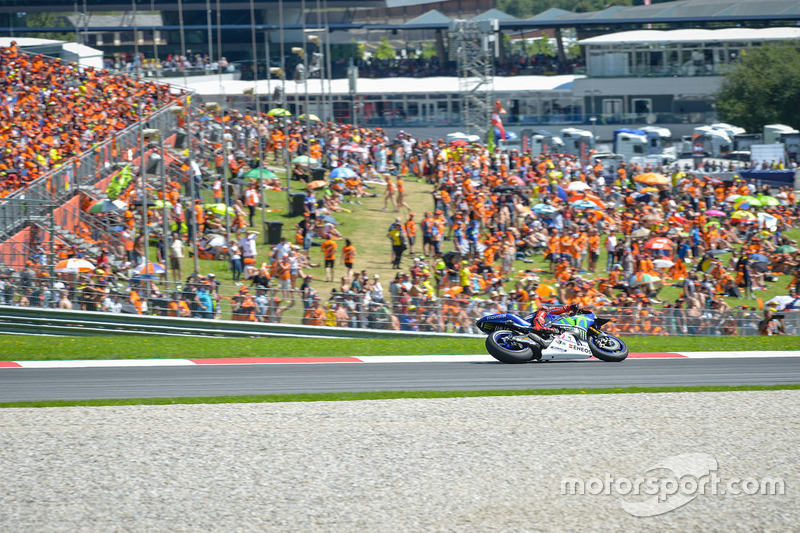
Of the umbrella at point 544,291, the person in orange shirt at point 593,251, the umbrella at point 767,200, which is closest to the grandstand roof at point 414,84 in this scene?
the umbrella at point 767,200

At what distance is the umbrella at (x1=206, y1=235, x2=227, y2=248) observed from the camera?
23.7 meters

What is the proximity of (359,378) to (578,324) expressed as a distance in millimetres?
3230

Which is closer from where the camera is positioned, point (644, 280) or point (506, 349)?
point (506, 349)

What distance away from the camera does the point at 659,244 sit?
939 inches

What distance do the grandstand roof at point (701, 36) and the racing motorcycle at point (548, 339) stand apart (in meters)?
42.2

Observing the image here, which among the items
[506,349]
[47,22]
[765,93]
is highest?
[47,22]

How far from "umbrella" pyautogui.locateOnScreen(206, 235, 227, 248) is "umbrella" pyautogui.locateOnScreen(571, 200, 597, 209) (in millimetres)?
10108

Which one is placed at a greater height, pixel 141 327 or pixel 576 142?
pixel 576 142

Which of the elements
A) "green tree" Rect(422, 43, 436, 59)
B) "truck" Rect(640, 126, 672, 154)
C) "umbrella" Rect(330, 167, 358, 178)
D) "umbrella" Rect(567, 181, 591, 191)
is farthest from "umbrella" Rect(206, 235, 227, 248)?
"green tree" Rect(422, 43, 436, 59)

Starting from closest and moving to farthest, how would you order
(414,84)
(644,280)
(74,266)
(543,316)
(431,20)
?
(543,316) → (74,266) → (644,280) → (414,84) → (431,20)

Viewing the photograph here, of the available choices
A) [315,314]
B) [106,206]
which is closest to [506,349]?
[315,314]

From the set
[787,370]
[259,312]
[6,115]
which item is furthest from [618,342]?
[6,115]

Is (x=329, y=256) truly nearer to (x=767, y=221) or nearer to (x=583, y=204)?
(x=583, y=204)

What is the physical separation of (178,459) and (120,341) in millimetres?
6714
